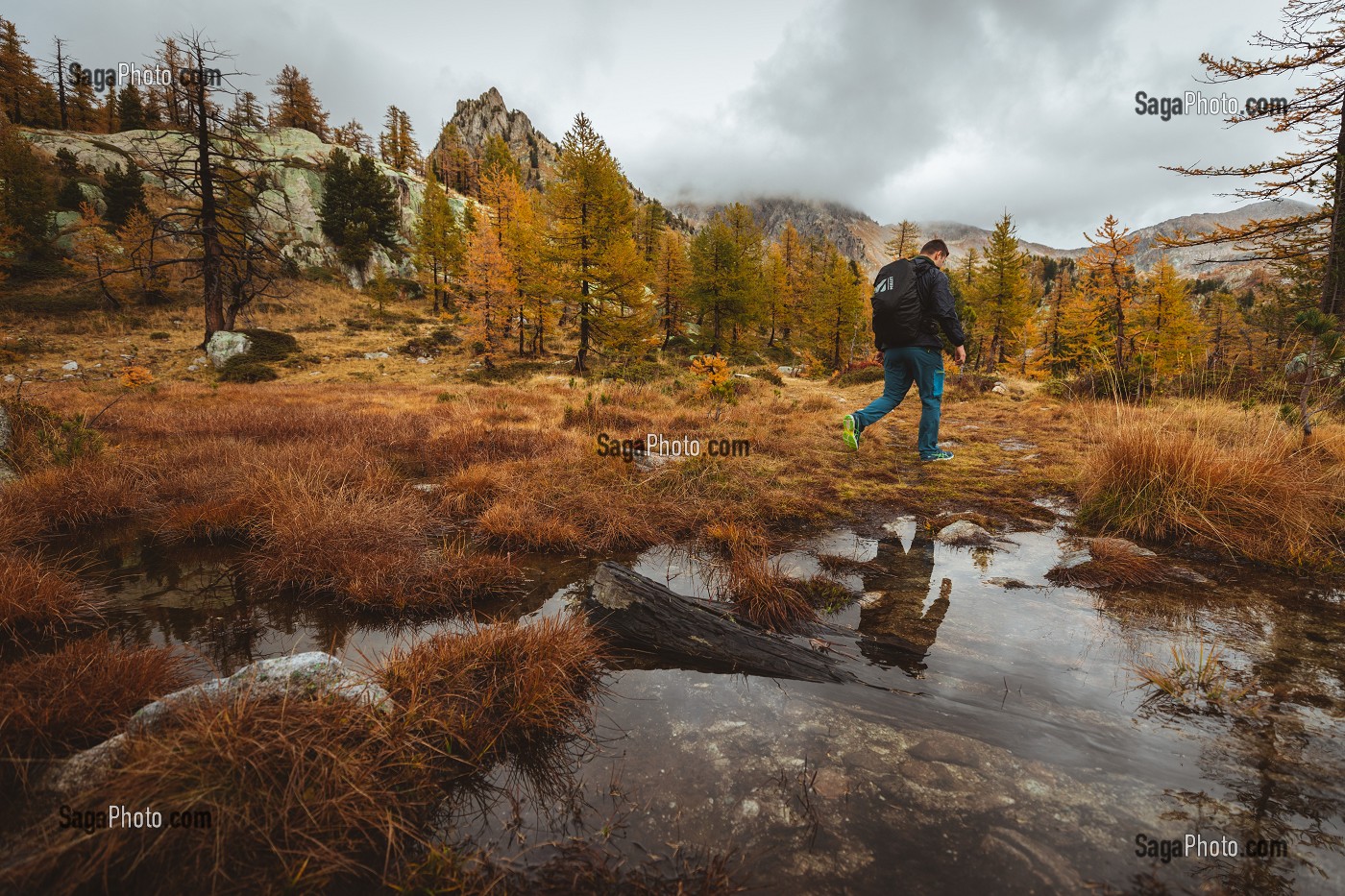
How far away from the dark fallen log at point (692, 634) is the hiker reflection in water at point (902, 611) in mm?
337

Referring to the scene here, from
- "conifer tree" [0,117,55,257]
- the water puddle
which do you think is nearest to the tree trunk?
the water puddle

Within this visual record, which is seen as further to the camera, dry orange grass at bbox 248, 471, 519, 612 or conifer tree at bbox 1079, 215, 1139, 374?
conifer tree at bbox 1079, 215, 1139, 374

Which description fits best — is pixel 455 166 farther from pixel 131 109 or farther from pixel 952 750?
pixel 952 750

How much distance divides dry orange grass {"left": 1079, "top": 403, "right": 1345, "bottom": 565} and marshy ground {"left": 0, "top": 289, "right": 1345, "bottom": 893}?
30 millimetres

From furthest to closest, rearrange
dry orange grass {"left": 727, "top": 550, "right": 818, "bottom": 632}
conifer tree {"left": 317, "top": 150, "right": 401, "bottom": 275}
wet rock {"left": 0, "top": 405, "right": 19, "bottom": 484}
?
conifer tree {"left": 317, "top": 150, "right": 401, "bottom": 275} < wet rock {"left": 0, "top": 405, "right": 19, "bottom": 484} < dry orange grass {"left": 727, "top": 550, "right": 818, "bottom": 632}

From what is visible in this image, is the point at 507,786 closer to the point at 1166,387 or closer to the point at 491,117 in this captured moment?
the point at 1166,387

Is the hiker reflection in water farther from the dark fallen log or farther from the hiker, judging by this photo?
the hiker

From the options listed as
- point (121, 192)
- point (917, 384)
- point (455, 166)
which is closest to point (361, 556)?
point (917, 384)

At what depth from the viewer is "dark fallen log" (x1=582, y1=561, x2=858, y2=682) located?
2756mm

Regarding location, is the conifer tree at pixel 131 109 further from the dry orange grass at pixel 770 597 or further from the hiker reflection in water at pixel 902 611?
the hiker reflection in water at pixel 902 611

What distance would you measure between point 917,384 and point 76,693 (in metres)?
7.57

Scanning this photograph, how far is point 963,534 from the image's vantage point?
4.74 meters

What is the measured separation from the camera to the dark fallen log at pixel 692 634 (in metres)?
2.76

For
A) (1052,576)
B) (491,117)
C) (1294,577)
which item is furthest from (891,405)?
(491,117)
